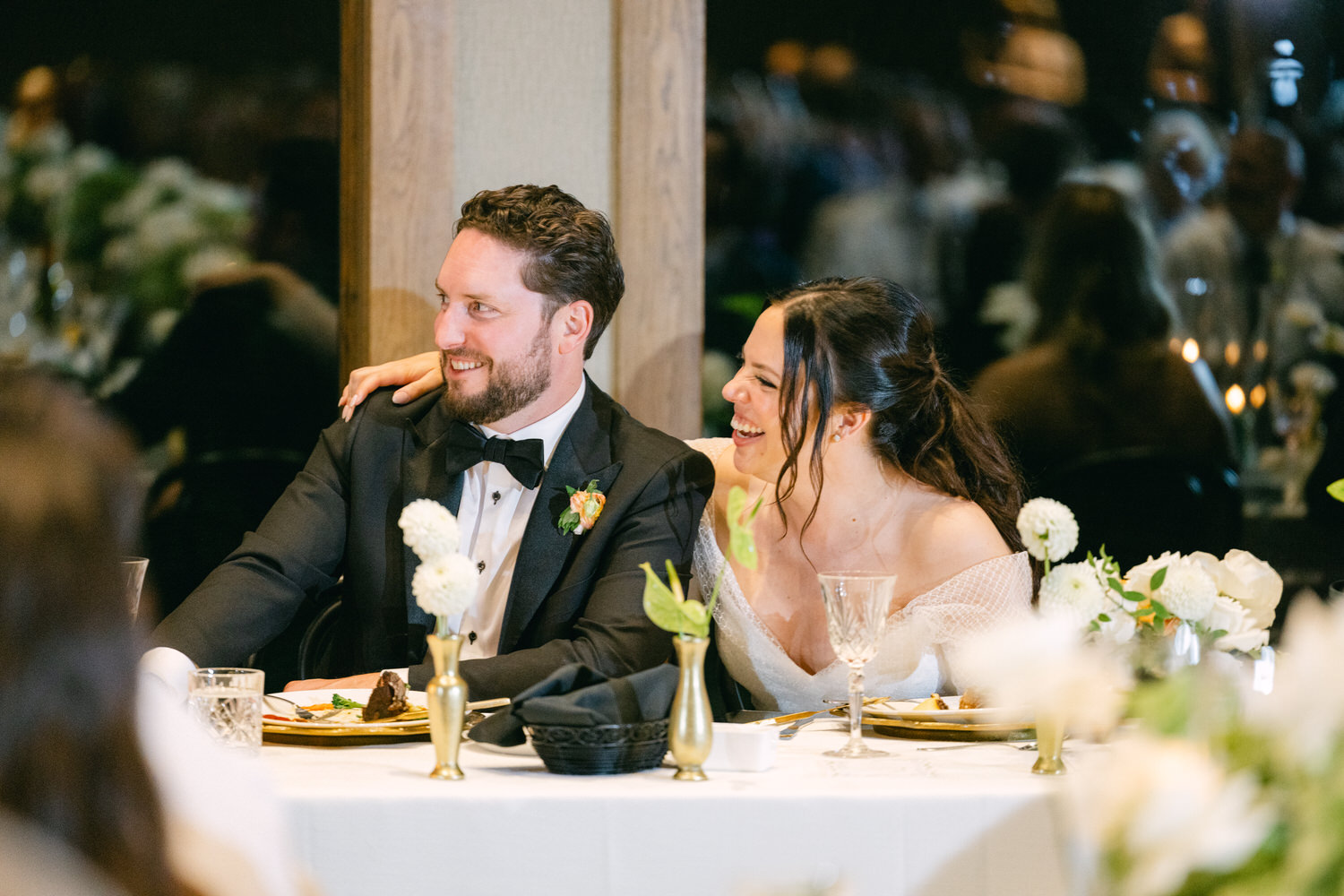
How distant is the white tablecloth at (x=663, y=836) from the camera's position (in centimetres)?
163

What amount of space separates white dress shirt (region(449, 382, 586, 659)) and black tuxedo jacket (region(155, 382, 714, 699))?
0.24ft

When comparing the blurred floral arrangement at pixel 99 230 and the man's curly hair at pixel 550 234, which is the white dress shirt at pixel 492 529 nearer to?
the man's curly hair at pixel 550 234

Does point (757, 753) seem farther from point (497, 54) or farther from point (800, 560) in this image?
point (497, 54)

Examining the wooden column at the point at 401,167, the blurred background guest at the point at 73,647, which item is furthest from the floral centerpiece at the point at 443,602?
the wooden column at the point at 401,167

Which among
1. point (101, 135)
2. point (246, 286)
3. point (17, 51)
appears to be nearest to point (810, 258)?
point (246, 286)

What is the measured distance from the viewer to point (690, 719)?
1.73 metres

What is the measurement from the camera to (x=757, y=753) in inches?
70.4

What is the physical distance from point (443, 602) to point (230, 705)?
1.23 feet

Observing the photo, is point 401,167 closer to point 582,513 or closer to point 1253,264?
point 582,513

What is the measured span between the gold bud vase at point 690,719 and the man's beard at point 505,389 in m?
1.27

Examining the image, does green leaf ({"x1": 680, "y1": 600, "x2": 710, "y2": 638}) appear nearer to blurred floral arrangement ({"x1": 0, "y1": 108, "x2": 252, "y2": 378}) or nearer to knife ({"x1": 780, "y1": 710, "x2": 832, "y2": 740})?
knife ({"x1": 780, "y1": 710, "x2": 832, "y2": 740})

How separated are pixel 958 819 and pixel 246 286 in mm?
2553

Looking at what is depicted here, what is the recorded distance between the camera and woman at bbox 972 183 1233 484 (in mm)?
3816

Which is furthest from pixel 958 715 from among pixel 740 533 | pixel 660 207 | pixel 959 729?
pixel 660 207
